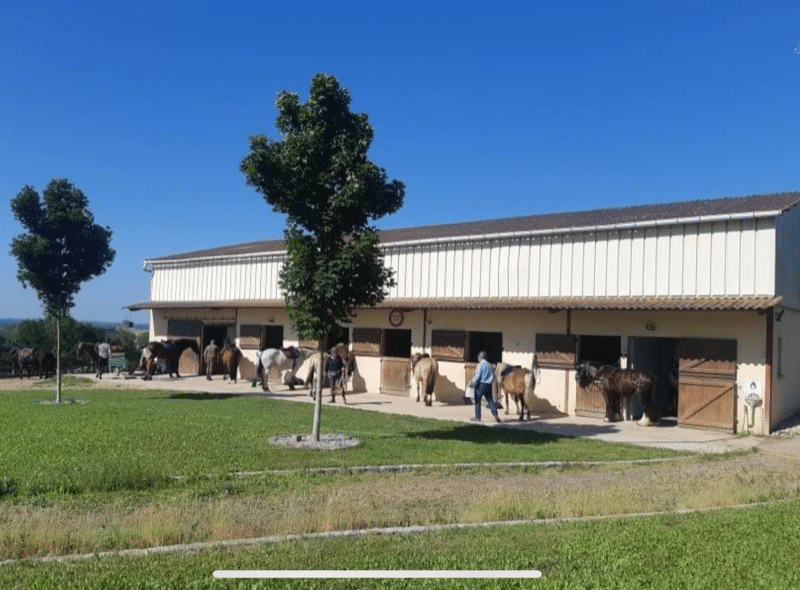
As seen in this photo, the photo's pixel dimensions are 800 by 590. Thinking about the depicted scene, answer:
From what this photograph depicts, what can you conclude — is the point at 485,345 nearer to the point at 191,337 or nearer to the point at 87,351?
the point at 191,337

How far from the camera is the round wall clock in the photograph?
21922 millimetres

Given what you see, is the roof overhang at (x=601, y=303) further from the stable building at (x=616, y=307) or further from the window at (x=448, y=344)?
the window at (x=448, y=344)

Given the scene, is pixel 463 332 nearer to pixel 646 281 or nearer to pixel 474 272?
pixel 474 272

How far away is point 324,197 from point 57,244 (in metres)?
9.91

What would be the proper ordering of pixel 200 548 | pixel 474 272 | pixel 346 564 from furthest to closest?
pixel 474 272, pixel 200 548, pixel 346 564

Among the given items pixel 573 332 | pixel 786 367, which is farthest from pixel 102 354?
pixel 786 367

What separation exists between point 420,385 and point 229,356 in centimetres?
857

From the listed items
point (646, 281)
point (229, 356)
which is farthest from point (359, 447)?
point (229, 356)

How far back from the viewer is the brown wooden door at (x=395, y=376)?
21.9m

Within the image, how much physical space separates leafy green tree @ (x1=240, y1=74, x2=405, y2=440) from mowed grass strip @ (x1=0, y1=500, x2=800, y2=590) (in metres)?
6.31

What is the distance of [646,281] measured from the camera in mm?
16625

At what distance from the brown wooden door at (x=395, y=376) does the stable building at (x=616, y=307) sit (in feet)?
0.14

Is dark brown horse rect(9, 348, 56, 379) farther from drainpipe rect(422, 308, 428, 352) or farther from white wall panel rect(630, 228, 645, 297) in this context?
white wall panel rect(630, 228, 645, 297)

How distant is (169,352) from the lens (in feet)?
92.7
